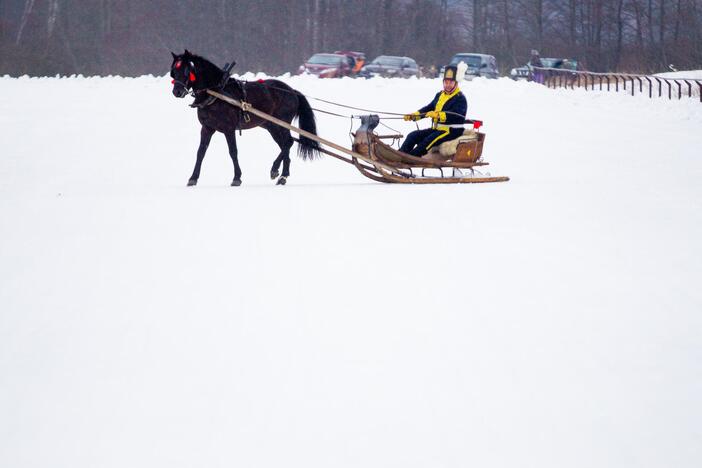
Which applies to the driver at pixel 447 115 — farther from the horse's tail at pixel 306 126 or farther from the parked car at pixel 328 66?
the parked car at pixel 328 66

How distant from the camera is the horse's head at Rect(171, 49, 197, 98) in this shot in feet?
43.3

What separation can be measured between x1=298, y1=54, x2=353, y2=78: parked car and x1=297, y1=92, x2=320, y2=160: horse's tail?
26.6 meters

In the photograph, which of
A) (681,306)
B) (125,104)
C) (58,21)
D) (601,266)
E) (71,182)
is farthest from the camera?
(58,21)

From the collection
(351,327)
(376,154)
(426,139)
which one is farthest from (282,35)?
(351,327)

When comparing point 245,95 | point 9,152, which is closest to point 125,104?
point 9,152

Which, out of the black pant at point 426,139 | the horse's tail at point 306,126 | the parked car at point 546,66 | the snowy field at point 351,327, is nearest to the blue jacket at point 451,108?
the black pant at point 426,139

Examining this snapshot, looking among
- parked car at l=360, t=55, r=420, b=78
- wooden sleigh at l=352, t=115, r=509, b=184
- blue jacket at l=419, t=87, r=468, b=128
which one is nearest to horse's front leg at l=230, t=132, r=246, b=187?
wooden sleigh at l=352, t=115, r=509, b=184

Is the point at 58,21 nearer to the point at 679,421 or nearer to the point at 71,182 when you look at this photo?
the point at 71,182

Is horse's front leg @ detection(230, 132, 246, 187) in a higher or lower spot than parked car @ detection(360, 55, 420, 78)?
lower

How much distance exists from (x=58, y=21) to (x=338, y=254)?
4246 cm

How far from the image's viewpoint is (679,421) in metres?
6.22

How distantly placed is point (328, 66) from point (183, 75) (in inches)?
1163

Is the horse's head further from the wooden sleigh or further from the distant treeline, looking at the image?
the distant treeline

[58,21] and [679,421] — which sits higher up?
[58,21]
